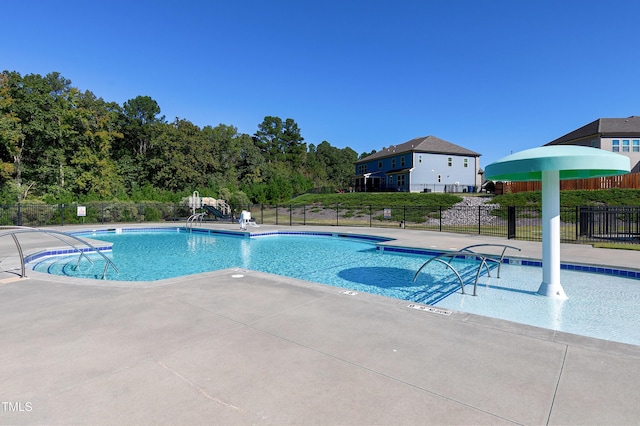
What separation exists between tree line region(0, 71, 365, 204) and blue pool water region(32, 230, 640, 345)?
18898 millimetres

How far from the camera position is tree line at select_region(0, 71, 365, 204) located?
2869 centimetres

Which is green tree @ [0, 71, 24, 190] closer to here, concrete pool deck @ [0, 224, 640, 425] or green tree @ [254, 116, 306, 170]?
concrete pool deck @ [0, 224, 640, 425]

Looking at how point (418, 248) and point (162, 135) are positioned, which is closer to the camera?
point (418, 248)

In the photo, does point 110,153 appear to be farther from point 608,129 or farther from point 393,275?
point 608,129

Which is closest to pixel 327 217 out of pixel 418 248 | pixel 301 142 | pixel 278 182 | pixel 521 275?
pixel 278 182

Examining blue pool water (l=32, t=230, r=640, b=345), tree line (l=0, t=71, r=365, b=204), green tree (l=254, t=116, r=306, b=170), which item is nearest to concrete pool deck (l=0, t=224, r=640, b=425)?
blue pool water (l=32, t=230, r=640, b=345)

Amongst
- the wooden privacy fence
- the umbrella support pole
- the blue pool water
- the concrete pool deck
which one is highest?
the wooden privacy fence

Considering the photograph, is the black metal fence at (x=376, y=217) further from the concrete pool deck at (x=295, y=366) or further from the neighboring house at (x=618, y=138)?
the concrete pool deck at (x=295, y=366)

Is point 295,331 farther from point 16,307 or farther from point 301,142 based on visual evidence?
point 301,142

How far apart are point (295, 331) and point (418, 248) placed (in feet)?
27.0

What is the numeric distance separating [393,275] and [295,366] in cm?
612

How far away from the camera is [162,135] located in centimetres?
3953

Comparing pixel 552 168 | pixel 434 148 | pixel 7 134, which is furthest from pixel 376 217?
pixel 7 134

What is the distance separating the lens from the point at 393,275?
877 centimetres
